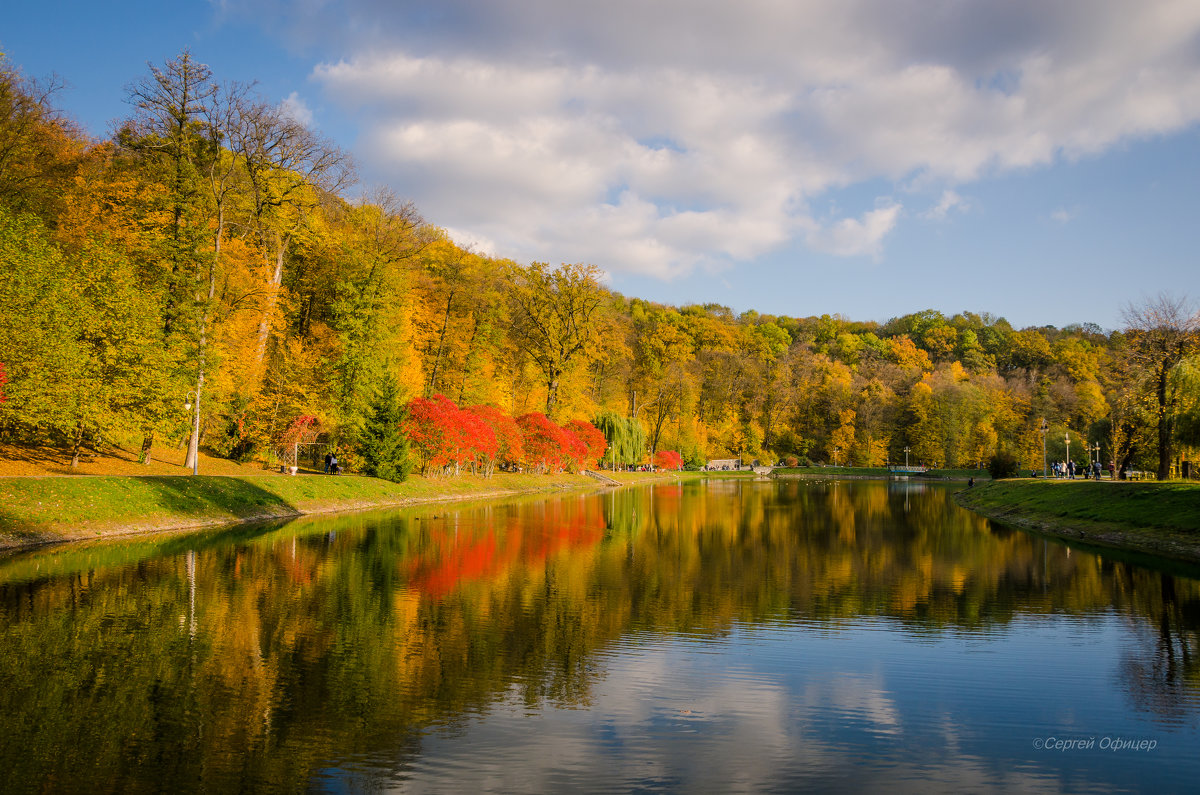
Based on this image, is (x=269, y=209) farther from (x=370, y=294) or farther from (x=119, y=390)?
(x=119, y=390)

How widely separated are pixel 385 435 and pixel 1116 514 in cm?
3104

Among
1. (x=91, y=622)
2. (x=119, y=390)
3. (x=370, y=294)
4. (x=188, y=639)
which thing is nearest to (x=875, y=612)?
(x=188, y=639)

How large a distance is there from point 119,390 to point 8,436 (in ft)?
17.5

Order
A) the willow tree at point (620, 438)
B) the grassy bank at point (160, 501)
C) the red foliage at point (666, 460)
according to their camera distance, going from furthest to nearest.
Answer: the red foliage at point (666, 460)
the willow tree at point (620, 438)
the grassy bank at point (160, 501)

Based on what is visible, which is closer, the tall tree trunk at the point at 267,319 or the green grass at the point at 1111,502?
the green grass at the point at 1111,502

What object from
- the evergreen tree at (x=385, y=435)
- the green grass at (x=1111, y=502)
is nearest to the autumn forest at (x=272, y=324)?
the evergreen tree at (x=385, y=435)

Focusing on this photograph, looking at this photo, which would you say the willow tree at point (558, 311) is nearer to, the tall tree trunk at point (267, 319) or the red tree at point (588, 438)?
the red tree at point (588, 438)

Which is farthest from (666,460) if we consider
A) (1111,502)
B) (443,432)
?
(1111,502)

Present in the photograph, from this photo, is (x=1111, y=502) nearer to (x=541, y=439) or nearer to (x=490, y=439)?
(x=490, y=439)

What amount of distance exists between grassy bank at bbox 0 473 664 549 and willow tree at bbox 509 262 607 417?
2155cm

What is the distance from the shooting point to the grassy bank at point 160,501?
18625mm

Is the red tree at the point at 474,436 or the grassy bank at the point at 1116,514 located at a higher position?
the red tree at the point at 474,436

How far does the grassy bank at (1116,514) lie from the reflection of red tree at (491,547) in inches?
685

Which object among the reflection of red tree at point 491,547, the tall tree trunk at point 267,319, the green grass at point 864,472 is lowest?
the reflection of red tree at point 491,547
